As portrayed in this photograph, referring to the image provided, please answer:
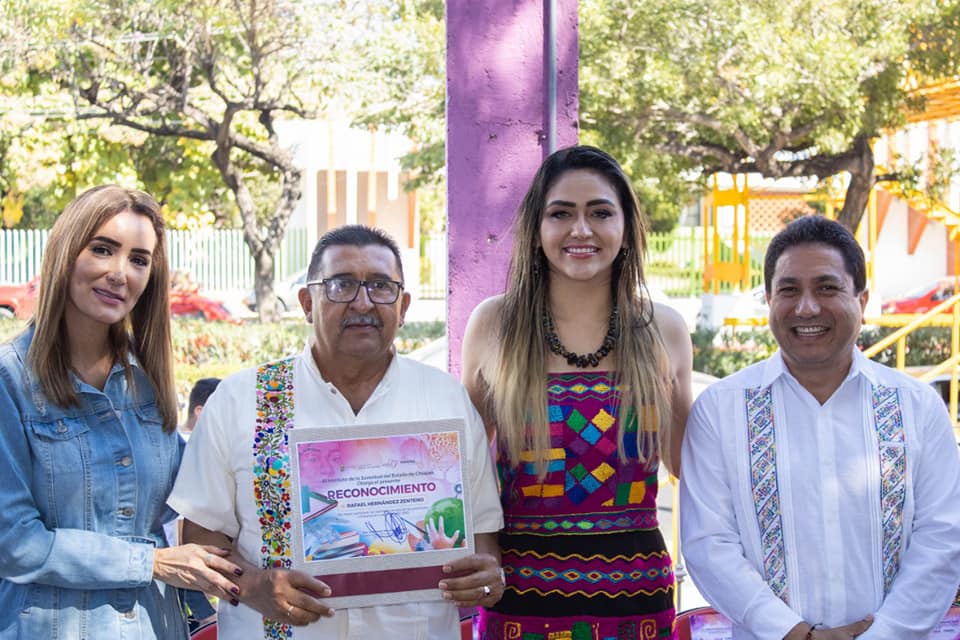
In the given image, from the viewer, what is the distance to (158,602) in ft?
9.80

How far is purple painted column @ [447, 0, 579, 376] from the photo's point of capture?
4.27 metres

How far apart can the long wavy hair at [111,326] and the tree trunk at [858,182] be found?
14796mm

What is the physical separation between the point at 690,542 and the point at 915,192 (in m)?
15.6

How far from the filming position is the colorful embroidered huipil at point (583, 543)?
3.09 meters

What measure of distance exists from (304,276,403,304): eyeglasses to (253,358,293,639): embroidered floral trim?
0.35 m

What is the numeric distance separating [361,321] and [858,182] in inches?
598

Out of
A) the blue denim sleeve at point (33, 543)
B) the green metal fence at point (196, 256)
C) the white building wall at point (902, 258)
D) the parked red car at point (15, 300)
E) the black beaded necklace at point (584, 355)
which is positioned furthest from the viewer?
the white building wall at point (902, 258)

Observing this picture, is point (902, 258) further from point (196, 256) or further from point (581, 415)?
point (581, 415)

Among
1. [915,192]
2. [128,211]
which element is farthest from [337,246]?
[915,192]

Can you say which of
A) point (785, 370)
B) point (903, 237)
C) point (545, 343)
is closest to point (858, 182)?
point (785, 370)

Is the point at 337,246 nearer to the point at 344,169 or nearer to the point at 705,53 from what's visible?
the point at 705,53

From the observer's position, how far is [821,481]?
298 cm

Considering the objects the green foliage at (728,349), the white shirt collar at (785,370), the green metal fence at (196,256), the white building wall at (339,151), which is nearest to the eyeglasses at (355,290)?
the white shirt collar at (785,370)

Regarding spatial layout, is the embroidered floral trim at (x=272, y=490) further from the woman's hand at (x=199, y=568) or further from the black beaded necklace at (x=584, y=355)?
the black beaded necklace at (x=584, y=355)
